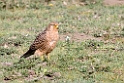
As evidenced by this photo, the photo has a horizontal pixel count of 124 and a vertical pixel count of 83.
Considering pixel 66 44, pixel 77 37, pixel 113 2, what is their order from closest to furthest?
pixel 66 44 → pixel 77 37 → pixel 113 2

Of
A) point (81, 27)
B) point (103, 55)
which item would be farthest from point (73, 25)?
point (103, 55)

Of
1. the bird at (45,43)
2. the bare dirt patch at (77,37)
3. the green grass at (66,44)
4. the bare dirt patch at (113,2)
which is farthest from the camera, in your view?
the bare dirt patch at (113,2)

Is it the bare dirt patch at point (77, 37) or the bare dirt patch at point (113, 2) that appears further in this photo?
the bare dirt patch at point (113, 2)

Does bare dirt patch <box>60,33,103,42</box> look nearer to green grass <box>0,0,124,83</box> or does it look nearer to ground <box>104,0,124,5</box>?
green grass <box>0,0,124,83</box>

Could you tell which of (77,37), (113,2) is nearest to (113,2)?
(113,2)

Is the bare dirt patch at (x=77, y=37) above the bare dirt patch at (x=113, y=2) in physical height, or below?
A: above

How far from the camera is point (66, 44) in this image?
10.3 meters

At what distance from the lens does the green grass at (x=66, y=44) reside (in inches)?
312

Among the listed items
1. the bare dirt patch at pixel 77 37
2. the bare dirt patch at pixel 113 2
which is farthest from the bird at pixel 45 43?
the bare dirt patch at pixel 113 2

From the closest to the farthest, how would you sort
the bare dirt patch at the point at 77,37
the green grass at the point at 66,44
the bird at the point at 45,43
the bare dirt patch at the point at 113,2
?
the green grass at the point at 66,44, the bird at the point at 45,43, the bare dirt patch at the point at 77,37, the bare dirt patch at the point at 113,2

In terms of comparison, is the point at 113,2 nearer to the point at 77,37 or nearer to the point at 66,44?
the point at 77,37

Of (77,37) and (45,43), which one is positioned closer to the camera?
(45,43)

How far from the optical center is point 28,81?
25.0 ft

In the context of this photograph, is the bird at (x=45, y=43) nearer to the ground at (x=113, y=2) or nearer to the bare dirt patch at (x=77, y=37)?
the bare dirt patch at (x=77, y=37)
